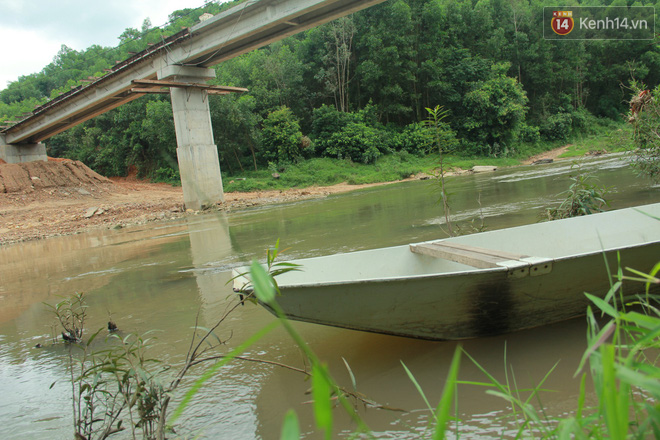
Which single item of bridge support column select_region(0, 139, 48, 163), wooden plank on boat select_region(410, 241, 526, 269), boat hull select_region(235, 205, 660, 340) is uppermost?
bridge support column select_region(0, 139, 48, 163)

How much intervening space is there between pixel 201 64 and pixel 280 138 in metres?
9.45

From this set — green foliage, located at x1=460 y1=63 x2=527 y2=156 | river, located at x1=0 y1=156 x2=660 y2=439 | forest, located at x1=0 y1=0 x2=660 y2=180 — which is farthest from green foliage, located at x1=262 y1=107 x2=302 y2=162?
river, located at x1=0 y1=156 x2=660 y2=439

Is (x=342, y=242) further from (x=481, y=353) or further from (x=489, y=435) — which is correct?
(x=489, y=435)

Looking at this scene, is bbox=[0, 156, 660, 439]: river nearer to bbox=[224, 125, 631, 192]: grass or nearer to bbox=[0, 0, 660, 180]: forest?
bbox=[224, 125, 631, 192]: grass

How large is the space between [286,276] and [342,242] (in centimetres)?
378

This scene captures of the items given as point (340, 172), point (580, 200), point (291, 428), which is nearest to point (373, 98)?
point (340, 172)

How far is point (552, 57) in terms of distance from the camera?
37156 millimetres

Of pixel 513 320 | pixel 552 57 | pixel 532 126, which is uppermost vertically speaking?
pixel 552 57

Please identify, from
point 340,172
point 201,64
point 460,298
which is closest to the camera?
point 460,298

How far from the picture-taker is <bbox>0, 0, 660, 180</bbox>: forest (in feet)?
86.9

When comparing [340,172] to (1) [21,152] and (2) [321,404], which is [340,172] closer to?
(1) [21,152]

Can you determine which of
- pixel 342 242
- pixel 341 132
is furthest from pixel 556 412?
pixel 341 132

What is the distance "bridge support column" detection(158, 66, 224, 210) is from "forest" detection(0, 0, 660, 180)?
8.36 m

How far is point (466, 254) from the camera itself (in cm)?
321
